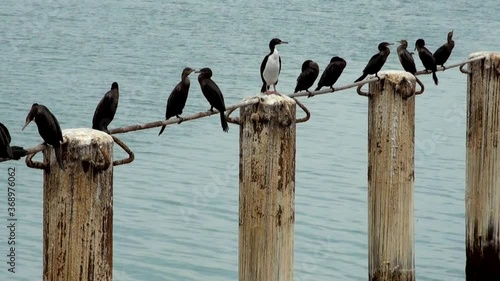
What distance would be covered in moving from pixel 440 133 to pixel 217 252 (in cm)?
713

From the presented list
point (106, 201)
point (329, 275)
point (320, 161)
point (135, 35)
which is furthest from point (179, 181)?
point (135, 35)

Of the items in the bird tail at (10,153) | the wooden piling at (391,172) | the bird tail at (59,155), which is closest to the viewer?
the bird tail at (59,155)

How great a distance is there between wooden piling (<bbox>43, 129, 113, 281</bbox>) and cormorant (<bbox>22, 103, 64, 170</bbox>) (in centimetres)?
3

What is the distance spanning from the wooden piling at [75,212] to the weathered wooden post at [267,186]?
139 cm

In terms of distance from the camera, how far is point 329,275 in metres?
12.4

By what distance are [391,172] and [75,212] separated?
317cm

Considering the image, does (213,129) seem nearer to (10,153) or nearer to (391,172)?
(391,172)

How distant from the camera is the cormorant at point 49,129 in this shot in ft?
16.1

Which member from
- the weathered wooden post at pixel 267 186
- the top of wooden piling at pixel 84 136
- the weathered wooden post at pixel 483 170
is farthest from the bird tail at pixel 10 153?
the weathered wooden post at pixel 483 170

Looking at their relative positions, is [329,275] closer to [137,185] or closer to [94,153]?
[137,185]

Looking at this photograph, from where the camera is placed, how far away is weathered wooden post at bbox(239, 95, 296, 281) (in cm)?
617

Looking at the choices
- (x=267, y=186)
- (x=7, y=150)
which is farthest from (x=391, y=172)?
(x=7, y=150)

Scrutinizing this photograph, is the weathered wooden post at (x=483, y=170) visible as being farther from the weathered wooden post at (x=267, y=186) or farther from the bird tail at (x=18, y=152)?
the bird tail at (x=18, y=152)

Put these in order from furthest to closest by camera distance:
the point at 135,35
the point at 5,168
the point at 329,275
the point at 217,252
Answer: the point at 135,35
the point at 5,168
the point at 217,252
the point at 329,275
